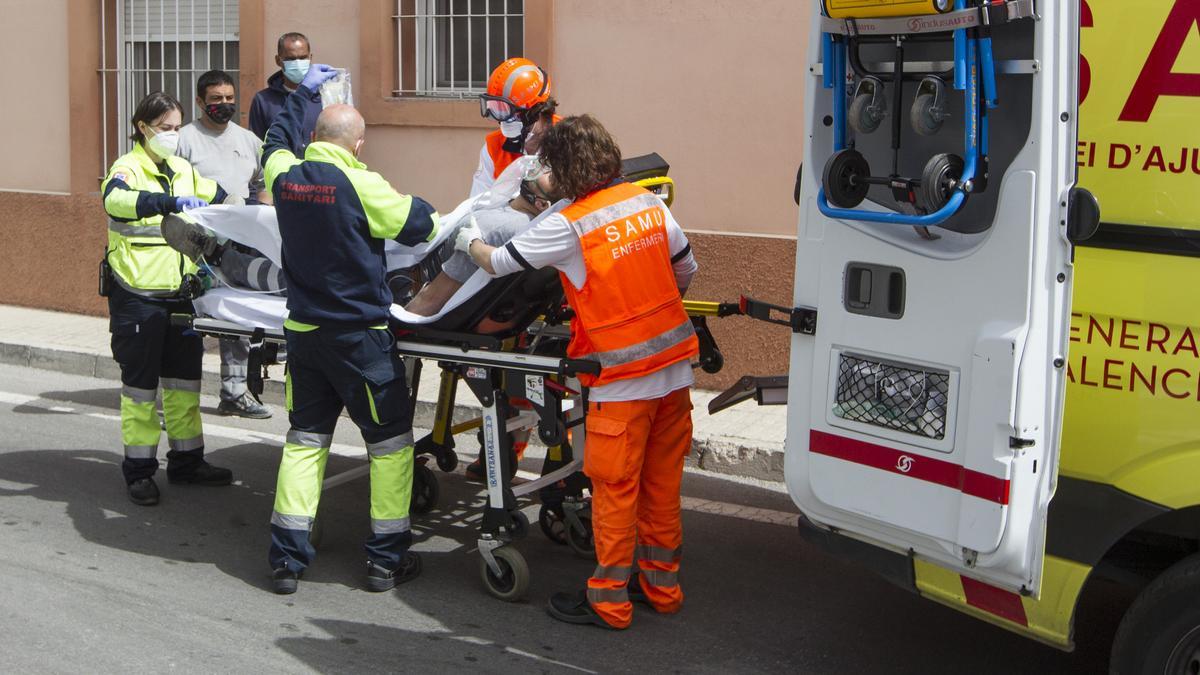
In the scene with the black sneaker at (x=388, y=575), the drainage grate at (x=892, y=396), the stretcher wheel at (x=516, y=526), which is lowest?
the black sneaker at (x=388, y=575)

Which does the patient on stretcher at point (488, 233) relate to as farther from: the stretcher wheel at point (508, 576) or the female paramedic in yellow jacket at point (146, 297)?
the female paramedic in yellow jacket at point (146, 297)

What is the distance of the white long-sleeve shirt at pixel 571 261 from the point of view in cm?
466

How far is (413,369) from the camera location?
6055mm

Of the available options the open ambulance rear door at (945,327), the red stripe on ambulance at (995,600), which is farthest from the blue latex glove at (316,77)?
the red stripe on ambulance at (995,600)

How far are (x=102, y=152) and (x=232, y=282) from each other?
5728mm

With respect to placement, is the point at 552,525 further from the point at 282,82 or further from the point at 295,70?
the point at 282,82

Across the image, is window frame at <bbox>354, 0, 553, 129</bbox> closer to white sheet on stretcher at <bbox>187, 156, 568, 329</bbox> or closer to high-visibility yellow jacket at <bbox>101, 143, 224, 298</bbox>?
high-visibility yellow jacket at <bbox>101, 143, 224, 298</bbox>

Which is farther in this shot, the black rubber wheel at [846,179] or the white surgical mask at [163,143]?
the white surgical mask at [163,143]

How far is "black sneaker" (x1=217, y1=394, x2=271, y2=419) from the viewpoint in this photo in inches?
316

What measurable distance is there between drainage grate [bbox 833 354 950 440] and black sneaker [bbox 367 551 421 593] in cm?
204

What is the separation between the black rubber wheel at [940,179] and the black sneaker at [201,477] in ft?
13.3

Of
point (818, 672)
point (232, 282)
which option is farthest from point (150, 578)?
point (818, 672)

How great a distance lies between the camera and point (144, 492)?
6.18m

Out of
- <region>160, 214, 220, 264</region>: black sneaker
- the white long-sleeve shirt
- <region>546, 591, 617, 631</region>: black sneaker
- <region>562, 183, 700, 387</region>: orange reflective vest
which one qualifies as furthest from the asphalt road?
<region>160, 214, 220, 264</region>: black sneaker
